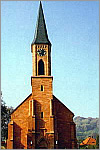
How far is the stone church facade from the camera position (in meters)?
37.4

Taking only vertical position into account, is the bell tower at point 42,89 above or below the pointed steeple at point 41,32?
below

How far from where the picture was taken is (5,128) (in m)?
49.8

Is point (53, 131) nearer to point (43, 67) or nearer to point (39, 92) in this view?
point (39, 92)

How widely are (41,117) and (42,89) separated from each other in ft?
14.6

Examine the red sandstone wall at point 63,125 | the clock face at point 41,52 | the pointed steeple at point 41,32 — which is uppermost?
the pointed steeple at point 41,32

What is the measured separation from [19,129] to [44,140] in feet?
14.7

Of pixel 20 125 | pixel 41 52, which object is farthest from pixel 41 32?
pixel 20 125

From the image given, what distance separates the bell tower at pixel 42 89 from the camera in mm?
37594

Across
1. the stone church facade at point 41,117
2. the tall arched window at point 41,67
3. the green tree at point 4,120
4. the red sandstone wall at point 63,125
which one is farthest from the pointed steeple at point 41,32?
the green tree at point 4,120

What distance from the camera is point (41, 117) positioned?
3853 cm

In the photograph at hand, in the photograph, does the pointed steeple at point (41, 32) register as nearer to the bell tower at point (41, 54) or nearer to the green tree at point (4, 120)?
the bell tower at point (41, 54)

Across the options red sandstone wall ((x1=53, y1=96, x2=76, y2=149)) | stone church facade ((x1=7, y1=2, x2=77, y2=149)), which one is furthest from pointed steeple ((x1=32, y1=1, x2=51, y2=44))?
red sandstone wall ((x1=53, y1=96, x2=76, y2=149))

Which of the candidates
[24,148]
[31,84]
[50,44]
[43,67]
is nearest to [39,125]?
[24,148]

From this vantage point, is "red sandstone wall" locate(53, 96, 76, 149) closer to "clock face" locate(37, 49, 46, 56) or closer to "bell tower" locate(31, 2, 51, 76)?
"bell tower" locate(31, 2, 51, 76)
